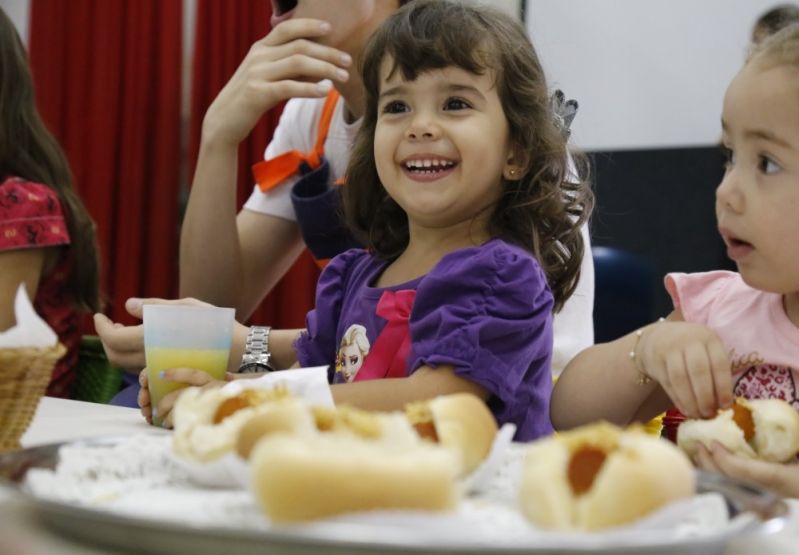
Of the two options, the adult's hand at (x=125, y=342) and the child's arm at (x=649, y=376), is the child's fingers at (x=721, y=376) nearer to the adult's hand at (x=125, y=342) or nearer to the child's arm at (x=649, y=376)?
the child's arm at (x=649, y=376)

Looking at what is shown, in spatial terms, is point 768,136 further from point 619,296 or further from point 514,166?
point 619,296

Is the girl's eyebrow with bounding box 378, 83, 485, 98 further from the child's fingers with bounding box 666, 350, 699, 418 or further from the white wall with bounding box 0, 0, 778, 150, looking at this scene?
the white wall with bounding box 0, 0, 778, 150

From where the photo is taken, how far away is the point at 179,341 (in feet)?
3.91

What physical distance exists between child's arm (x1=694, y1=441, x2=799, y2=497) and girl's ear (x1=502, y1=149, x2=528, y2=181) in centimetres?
68

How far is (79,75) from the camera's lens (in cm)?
386

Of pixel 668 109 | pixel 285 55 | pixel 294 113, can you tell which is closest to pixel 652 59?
pixel 668 109

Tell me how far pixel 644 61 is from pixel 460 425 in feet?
10.5

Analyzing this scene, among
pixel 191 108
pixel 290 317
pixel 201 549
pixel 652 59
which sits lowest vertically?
pixel 290 317

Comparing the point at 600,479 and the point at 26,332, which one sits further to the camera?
the point at 26,332

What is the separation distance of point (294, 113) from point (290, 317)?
1.45 m

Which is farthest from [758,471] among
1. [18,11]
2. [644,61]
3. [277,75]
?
[18,11]

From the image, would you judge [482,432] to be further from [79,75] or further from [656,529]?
[79,75]

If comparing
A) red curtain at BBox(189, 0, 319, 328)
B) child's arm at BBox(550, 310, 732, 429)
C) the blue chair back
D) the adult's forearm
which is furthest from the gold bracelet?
red curtain at BBox(189, 0, 319, 328)

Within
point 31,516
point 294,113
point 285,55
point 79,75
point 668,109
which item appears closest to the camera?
point 31,516
